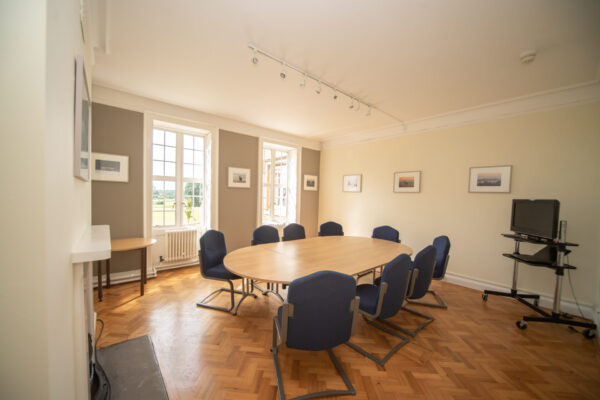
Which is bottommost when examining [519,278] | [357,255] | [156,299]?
[156,299]

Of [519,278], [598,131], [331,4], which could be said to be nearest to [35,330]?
[331,4]

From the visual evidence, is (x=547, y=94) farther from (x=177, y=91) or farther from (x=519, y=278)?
(x=177, y=91)

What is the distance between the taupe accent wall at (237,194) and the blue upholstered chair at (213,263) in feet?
4.75

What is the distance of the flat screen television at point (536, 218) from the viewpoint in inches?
103

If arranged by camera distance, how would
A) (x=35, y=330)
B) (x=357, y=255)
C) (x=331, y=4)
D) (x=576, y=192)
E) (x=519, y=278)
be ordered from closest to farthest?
(x=35, y=330) < (x=331, y=4) < (x=357, y=255) < (x=576, y=192) < (x=519, y=278)

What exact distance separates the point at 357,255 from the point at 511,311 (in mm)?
2301

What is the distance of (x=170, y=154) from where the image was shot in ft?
14.0

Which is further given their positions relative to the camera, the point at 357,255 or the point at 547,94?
the point at 547,94

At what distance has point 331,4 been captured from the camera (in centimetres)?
175

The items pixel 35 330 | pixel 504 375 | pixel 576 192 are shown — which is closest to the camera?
pixel 35 330

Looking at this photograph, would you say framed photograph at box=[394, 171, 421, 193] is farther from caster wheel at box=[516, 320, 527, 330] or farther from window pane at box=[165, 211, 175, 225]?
window pane at box=[165, 211, 175, 225]

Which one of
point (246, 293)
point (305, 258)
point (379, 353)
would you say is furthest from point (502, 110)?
point (246, 293)

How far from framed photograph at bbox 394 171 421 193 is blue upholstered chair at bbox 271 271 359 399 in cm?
350

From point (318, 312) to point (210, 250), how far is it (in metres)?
2.03
